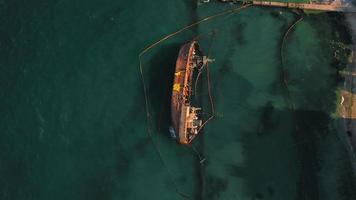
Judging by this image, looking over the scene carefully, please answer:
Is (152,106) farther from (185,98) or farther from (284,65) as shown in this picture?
(284,65)

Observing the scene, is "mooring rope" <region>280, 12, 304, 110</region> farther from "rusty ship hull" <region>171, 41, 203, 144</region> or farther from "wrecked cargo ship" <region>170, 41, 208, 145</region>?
"rusty ship hull" <region>171, 41, 203, 144</region>

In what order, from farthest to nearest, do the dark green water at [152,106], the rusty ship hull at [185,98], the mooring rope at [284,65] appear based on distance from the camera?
the mooring rope at [284,65] < the rusty ship hull at [185,98] < the dark green water at [152,106]

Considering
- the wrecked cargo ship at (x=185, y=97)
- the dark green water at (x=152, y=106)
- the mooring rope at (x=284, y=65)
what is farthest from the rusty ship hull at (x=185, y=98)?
the mooring rope at (x=284, y=65)

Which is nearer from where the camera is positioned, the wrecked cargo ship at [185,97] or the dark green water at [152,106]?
the dark green water at [152,106]

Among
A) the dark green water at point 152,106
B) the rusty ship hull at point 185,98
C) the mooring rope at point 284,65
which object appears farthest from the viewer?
the mooring rope at point 284,65

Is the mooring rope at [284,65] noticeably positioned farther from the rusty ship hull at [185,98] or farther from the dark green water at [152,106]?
the rusty ship hull at [185,98]
